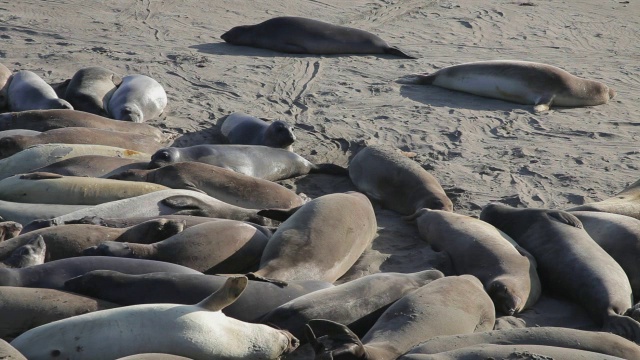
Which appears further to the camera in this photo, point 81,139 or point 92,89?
point 92,89

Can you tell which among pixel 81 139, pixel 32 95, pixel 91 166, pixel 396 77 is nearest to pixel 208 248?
pixel 91 166

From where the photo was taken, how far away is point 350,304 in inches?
183

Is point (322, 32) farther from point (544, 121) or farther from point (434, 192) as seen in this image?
point (434, 192)

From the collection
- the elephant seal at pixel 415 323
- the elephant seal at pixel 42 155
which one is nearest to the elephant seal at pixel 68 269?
the elephant seal at pixel 415 323

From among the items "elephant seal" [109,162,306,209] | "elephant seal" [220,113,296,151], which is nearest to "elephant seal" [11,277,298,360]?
"elephant seal" [109,162,306,209]

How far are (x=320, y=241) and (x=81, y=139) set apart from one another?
2.61m

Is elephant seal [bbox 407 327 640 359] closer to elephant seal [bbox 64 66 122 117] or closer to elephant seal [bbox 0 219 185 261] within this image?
elephant seal [bbox 0 219 185 261]

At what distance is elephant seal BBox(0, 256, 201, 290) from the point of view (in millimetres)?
4500

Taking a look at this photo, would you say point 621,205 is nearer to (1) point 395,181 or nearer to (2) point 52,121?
(1) point 395,181

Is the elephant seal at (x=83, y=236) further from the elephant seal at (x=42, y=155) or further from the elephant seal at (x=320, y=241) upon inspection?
the elephant seal at (x=42, y=155)

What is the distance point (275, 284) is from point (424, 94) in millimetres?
5342

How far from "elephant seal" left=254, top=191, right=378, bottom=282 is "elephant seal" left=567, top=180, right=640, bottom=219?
149 cm

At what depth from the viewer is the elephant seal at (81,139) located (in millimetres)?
7180

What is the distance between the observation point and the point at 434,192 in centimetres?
695
